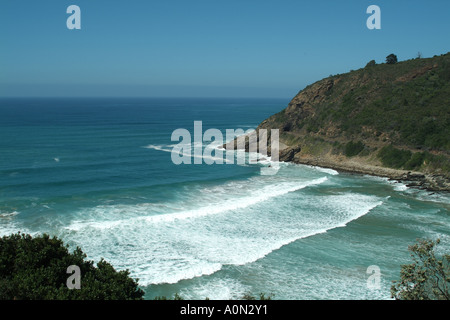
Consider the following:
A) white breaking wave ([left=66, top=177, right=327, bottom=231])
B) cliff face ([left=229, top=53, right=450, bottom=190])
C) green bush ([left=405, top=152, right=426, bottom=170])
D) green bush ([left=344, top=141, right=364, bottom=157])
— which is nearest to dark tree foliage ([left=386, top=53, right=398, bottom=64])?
cliff face ([left=229, top=53, right=450, bottom=190])

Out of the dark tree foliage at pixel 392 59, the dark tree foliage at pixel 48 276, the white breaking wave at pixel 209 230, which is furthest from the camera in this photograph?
the dark tree foliage at pixel 392 59

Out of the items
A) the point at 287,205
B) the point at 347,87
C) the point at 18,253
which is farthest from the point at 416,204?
the point at 347,87

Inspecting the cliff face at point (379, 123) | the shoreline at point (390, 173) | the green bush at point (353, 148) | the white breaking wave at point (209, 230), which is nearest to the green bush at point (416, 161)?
the cliff face at point (379, 123)

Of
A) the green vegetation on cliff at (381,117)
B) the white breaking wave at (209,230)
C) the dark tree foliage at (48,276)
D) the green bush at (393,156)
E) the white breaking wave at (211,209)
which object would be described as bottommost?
the white breaking wave at (209,230)

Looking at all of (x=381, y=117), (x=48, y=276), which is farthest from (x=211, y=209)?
(x=381, y=117)

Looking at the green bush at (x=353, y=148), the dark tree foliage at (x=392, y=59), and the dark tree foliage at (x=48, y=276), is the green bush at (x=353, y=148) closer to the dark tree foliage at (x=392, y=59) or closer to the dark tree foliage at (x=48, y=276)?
the dark tree foliage at (x=392, y=59)

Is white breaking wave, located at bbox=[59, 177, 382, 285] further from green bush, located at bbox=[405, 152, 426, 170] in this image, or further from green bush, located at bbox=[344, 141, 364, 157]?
green bush, located at bbox=[344, 141, 364, 157]
